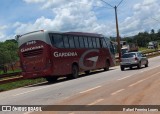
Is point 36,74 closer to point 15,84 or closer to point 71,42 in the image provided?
point 15,84

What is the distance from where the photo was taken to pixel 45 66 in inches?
1011

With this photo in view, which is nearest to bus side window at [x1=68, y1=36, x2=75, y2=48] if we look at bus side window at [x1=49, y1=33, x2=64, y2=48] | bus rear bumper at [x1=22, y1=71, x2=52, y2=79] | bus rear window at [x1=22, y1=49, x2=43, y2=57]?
bus side window at [x1=49, y1=33, x2=64, y2=48]

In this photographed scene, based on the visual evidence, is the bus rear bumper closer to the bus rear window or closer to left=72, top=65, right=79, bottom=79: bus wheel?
the bus rear window

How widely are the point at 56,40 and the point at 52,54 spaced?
3.82ft

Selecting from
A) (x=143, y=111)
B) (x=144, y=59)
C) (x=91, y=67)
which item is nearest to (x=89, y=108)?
(x=143, y=111)

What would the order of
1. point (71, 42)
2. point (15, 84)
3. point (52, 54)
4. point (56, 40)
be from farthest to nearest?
point (71, 42) < point (15, 84) < point (56, 40) < point (52, 54)

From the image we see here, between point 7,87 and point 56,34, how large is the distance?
4800mm

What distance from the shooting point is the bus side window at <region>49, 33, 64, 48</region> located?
25905mm

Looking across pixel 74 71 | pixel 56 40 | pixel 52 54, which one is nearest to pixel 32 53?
pixel 52 54

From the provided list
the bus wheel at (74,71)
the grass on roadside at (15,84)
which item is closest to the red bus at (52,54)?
the bus wheel at (74,71)

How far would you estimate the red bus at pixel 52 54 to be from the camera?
83.8 ft

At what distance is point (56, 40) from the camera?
86.5ft

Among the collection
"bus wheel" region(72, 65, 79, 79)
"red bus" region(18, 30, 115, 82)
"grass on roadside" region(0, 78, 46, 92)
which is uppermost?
"red bus" region(18, 30, 115, 82)

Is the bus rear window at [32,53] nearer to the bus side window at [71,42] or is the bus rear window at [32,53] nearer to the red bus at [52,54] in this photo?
the red bus at [52,54]
